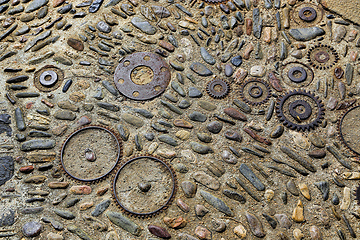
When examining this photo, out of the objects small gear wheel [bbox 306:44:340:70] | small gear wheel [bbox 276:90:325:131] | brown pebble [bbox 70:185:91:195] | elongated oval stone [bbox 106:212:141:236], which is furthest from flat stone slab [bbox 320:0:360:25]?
brown pebble [bbox 70:185:91:195]

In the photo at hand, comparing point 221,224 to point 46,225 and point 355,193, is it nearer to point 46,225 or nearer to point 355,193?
point 355,193

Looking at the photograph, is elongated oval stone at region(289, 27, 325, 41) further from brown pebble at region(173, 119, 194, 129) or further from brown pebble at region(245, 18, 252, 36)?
brown pebble at region(173, 119, 194, 129)

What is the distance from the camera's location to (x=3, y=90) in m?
5.50

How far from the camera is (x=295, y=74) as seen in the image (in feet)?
18.3

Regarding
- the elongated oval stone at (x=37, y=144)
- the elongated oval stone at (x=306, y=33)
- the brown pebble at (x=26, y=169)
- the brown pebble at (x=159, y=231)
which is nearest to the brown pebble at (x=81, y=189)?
the brown pebble at (x=26, y=169)

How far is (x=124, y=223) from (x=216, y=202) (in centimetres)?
133

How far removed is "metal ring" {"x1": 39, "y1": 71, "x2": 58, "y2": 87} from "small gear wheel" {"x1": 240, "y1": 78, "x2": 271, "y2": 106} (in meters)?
3.36

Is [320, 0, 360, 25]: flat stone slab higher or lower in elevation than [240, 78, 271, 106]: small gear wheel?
higher

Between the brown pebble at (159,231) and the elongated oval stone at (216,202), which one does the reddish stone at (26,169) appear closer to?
the brown pebble at (159,231)

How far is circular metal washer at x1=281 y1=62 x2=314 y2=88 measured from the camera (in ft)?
18.0

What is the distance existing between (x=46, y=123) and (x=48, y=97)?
0.53 meters

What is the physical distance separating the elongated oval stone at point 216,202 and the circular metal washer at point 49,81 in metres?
3.24

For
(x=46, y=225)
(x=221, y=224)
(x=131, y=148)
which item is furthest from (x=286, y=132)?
(x=46, y=225)

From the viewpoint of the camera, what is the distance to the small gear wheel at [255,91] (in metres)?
5.37
